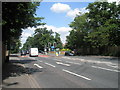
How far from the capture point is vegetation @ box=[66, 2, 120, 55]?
34325mm

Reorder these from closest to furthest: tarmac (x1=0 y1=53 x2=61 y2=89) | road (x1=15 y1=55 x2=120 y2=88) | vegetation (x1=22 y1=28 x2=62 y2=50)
Answer: tarmac (x1=0 y1=53 x2=61 y2=89) → road (x1=15 y1=55 x2=120 y2=88) → vegetation (x1=22 y1=28 x2=62 y2=50)

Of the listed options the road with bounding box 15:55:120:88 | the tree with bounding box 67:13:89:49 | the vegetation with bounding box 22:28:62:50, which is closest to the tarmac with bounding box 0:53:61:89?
the road with bounding box 15:55:120:88

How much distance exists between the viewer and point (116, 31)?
31266 millimetres

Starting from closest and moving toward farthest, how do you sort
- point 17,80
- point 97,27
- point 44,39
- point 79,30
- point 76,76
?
point 17,80 < point 76,76 < point 97,27 < point 79,30 < point 44,39

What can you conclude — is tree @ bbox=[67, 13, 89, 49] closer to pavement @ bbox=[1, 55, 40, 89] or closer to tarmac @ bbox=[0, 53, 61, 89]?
tarmac @ bbox=[0, 53, 61, 89]

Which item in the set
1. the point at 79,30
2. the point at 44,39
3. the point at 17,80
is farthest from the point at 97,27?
the point at 44,39

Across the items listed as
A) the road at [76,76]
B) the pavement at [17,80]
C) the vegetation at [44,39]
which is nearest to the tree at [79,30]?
the road at [76,76]

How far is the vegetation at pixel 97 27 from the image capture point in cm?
→ 3433

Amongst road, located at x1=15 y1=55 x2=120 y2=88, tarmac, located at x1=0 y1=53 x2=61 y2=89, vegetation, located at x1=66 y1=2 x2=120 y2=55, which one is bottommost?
road, located at x1=15 y1=55 x2=120 y2=88

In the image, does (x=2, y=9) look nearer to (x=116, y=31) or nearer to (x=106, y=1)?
(x=116, y=31)

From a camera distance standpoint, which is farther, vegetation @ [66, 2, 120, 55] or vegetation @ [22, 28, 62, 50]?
vegetation @ [22, 28, 62, 50]

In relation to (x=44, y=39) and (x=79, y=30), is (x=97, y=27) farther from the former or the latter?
(x=44, y=39)

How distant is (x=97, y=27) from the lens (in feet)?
156

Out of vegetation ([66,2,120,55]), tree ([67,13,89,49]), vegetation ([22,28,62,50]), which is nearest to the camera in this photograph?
vegetation ([66,2,120,55])
